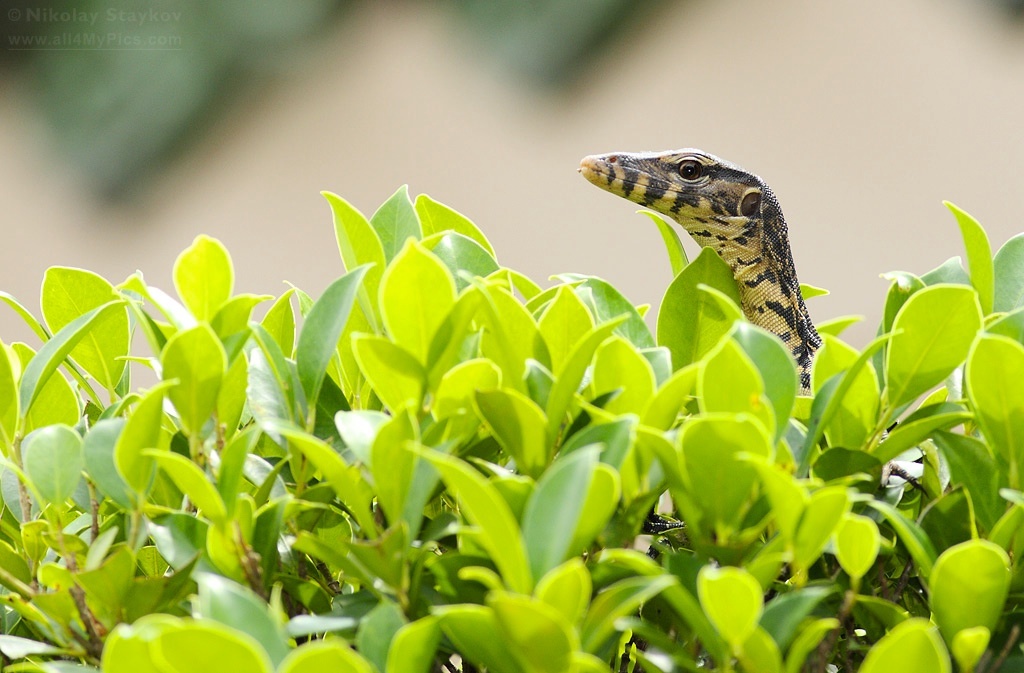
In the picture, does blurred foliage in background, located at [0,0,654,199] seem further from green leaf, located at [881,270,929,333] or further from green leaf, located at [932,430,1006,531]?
green leaf, located at [932,430,1006,531]

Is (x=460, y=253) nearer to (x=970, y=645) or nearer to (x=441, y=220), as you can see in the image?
(x=441, y=220)

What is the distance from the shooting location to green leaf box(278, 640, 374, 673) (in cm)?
26

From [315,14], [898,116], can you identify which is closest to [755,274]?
[898,116]

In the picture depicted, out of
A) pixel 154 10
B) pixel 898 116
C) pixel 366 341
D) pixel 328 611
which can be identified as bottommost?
pixel 328 611

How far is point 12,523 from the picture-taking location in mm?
461

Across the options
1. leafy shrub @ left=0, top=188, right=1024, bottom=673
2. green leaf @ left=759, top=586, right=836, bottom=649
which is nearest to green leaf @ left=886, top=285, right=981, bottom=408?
leafy shrub @ left=0, top=188, right=1024, bottom=673

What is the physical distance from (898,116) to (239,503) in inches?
107

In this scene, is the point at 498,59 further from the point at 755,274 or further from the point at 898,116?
the point at 755,274

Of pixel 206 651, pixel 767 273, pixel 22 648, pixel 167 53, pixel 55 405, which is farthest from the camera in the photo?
pixel 167 53

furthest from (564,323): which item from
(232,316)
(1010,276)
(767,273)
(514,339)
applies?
(767,273)

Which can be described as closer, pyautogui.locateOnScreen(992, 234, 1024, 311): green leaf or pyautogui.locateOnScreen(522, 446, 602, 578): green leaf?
pyautogui.locateOnScreen(522, 446, 602, 578): green leaf

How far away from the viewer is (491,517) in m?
0.29

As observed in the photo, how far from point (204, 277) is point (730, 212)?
744 mm

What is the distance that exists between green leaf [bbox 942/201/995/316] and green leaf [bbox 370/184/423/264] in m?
0.23
